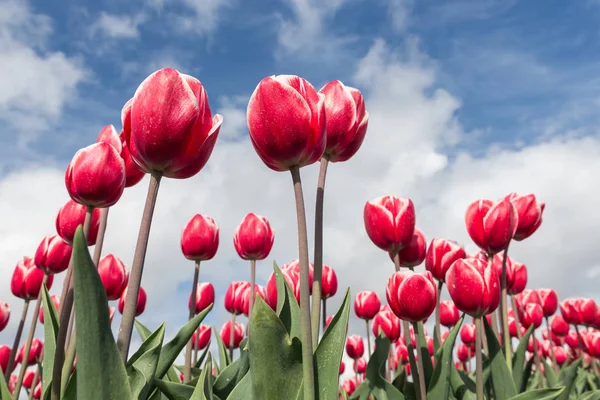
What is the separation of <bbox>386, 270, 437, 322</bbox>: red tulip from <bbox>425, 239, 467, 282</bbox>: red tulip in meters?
0.87

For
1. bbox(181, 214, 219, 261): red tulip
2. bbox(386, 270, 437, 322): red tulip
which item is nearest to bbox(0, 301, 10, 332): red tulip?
bbox(181, 214, 219, 261): red tulip

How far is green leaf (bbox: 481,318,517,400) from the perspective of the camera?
3.09 metres

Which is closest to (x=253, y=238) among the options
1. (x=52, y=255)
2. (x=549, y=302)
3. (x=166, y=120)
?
(x=52, y=255)

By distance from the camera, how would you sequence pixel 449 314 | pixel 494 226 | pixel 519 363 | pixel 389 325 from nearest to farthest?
pixel 494 226 → pixel 519 363 → pixel 389 325 → pixel 449 314

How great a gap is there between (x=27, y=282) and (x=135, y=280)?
3.22 meters

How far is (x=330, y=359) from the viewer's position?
1723 mm

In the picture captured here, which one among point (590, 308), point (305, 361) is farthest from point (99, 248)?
point (590, 308)

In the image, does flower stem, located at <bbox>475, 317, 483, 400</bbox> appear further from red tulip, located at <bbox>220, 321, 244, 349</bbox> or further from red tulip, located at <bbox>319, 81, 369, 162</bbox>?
red tulip, located at <bbox>220, 321, 244, 349</bbox>

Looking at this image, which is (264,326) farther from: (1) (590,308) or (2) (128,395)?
(1) (590,308)

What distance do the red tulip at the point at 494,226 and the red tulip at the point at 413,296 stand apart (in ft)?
2.94

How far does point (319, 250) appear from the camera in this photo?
1.79 metres

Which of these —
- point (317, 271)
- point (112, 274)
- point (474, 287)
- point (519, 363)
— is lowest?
point (317, 271)

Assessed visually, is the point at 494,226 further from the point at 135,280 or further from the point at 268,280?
the point at 135,280

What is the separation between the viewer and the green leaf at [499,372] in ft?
10.1
